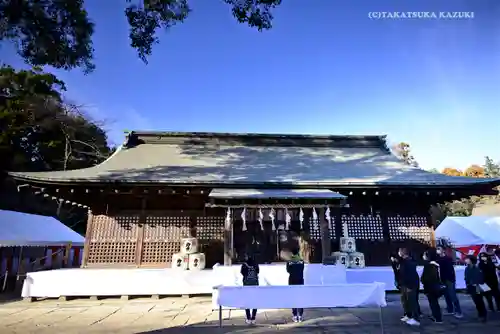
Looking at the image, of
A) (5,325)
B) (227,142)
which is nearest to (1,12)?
(5,325)

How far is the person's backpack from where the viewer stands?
6.14 metres

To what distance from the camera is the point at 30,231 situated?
1229 cm

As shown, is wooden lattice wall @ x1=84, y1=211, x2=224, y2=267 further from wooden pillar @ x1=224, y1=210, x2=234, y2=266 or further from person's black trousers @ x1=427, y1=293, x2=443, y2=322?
person's black trousers @ x1=427, y1=293, x2=443, y2=322

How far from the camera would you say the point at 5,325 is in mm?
5922

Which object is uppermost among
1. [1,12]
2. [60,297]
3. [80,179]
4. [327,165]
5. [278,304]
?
[1,12]

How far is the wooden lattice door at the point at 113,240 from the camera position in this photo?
32.4 feet

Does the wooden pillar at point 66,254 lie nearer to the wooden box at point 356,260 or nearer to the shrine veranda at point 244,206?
the shrine veranda at point 244,206

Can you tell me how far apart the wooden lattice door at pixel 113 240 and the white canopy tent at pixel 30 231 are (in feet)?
11.0

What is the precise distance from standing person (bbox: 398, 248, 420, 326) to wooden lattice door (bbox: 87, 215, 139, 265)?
806 cm

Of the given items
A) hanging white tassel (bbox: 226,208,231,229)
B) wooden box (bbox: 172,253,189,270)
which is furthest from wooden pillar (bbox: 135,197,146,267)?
hanging white tassel (bbox: 226,208,231,229)

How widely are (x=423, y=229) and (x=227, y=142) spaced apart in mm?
9042

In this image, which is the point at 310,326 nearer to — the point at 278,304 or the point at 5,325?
the point at 278,304

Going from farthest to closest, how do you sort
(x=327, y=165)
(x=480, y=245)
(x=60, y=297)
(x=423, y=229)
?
(x=480, y=245) → (x=327, y=165) → (x=423, y=229) → (x=60, y=297)

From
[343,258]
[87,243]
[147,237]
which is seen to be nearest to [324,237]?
[343,258]
